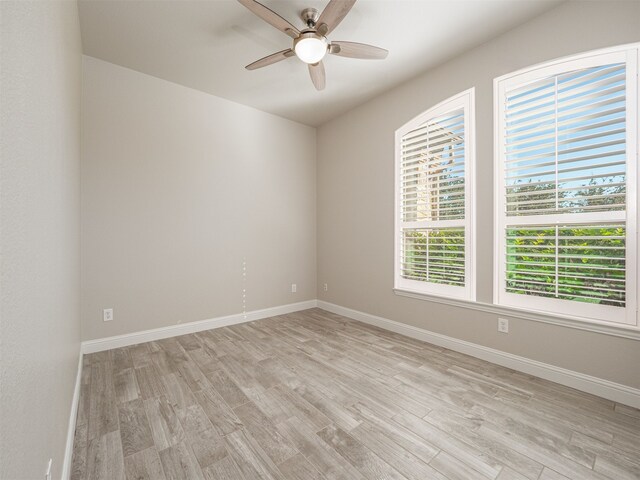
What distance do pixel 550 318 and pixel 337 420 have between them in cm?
187

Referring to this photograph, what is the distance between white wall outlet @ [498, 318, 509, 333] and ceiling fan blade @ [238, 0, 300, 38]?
115 inches

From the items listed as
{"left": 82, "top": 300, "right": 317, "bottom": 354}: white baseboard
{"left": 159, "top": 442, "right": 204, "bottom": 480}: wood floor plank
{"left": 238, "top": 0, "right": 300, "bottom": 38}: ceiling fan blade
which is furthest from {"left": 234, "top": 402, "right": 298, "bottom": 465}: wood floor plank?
{"left": 238, "top": 0, "right": 300, "bottom": 38}: ceiling fan blade

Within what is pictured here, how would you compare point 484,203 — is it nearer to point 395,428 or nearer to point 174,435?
point 395,428

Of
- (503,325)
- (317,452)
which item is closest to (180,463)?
(317,452)

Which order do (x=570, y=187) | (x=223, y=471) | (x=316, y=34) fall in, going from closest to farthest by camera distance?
(x=223, y=471) < (x=316, y=34) < (x=570, y=187)

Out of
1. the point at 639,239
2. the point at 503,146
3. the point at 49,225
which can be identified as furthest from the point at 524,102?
the point at 49,225

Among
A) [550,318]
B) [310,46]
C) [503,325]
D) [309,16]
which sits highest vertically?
[309,16]

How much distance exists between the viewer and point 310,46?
2.15 m

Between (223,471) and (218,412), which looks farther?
(218,412)

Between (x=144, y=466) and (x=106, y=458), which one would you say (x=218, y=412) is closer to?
(x=144, y=466)

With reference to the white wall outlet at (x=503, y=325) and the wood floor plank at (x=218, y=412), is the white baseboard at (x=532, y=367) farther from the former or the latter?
the wood floor plank at (x=218, y=412)

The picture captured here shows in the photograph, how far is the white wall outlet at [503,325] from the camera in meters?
2.52

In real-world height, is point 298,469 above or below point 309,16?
below

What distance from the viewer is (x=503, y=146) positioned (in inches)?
101
